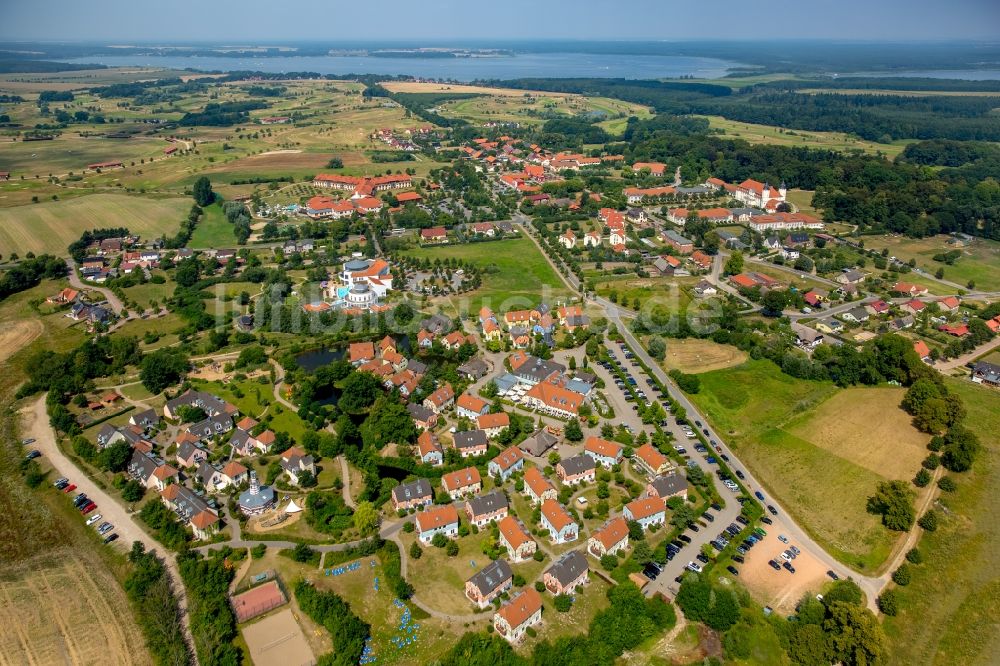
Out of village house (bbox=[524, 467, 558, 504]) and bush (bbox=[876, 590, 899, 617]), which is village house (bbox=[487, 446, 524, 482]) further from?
bush (bbox=[876, 590, 899, 617])

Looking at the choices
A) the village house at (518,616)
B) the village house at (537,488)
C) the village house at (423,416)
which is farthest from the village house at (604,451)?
the village house at (518,616)

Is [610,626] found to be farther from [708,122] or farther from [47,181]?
[708,122]

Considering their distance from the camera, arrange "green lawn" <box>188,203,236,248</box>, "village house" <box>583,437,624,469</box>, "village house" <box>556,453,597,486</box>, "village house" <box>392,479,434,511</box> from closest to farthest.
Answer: "village house" <box>392,479,434,511</box> → "village house" <box>556,453,597,486</box> → "village house" <box>583,437,624,469</box> → "green lawn" <box>188,203,236,248</box>

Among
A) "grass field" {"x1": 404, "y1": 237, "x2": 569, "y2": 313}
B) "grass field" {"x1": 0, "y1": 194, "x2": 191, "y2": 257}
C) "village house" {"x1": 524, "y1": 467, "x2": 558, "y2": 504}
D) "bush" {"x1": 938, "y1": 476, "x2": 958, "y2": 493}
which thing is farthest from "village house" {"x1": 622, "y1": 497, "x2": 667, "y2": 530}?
"grass field" {"x1": 0, "y1": 194, "x2": 191, "y2": 257}

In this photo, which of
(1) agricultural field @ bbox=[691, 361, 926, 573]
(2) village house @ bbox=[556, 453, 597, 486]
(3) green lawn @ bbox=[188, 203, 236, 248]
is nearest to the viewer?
(1) agricultural field @ bbox=[691, 361, 926, 573]

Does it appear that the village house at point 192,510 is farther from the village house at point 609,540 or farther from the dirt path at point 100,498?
the village house at point 609,540

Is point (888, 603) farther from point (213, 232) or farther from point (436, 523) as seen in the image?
point (213, 232)

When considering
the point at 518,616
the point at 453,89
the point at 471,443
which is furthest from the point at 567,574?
the point at 453,89
